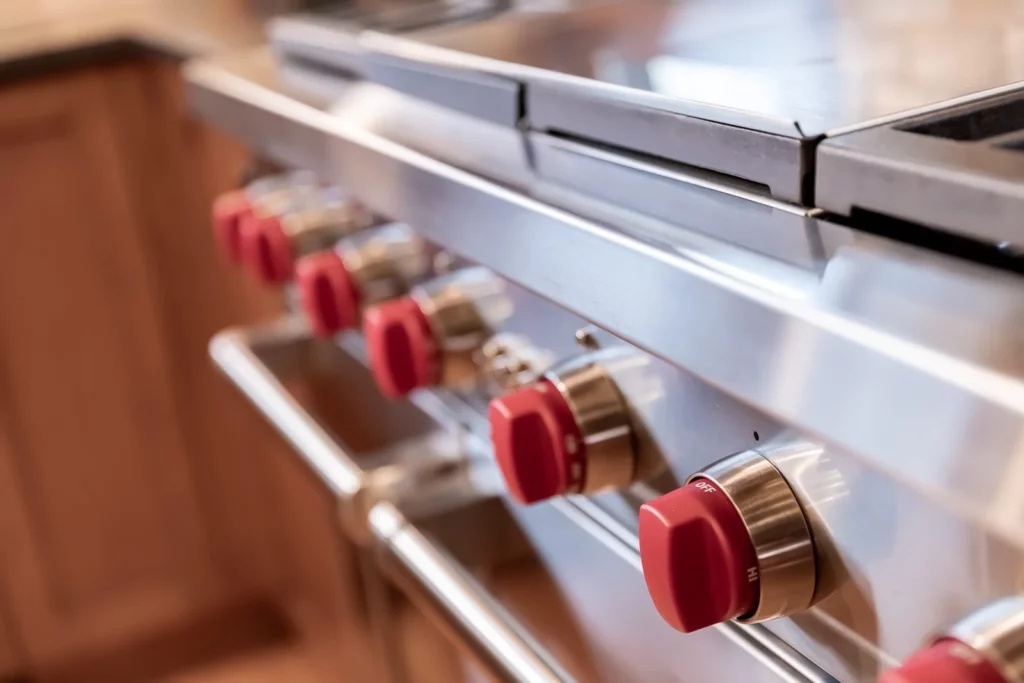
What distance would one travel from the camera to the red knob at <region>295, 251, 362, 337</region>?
60cm

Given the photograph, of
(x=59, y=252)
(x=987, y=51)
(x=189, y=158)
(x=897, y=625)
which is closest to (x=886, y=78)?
(x=987, y=51)

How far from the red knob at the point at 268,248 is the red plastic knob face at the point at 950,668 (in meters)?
0.49

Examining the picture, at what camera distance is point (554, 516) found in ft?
1.62

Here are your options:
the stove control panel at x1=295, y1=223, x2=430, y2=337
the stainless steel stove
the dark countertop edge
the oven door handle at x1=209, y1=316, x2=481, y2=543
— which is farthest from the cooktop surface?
the dark countertop edge

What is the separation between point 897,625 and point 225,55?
0.74 m

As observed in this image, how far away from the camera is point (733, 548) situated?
0.33m

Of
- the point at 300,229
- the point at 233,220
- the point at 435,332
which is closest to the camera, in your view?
the point at 435,332

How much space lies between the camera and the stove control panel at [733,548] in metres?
0.33

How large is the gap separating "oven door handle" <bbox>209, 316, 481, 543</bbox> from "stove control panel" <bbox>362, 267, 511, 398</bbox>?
0.06 metres

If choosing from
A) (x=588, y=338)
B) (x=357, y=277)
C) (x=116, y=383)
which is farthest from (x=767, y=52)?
(x=116, y=383)

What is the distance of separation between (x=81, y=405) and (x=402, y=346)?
898mm

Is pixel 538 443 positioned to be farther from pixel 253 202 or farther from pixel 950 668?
pixel 253 202

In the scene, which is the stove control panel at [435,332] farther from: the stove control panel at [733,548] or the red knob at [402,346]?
the stove control panel at [733,548]

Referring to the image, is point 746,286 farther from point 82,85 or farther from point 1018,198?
point 82,85
